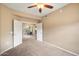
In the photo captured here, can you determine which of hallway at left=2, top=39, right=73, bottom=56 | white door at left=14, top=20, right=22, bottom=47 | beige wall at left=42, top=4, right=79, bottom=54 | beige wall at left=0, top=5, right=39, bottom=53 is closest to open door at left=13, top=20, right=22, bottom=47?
white door at left=14, top=20, right=22, bottom=47

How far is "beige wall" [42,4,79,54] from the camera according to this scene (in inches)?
124

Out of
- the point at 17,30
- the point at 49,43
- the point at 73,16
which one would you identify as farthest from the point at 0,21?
the point at 73,16

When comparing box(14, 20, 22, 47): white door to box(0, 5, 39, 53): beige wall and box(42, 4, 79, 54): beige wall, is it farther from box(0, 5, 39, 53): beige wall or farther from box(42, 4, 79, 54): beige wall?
box(42, 4, 79, 54): beige wall

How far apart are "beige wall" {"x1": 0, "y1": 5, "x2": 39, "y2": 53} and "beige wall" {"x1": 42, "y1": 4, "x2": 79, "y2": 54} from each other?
85cm

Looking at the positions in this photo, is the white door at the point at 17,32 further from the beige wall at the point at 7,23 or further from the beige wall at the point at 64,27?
the beige wall at the point at 64,27

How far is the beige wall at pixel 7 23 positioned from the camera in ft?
11.0

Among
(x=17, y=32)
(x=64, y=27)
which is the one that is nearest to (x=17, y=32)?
(x=17, y=32)

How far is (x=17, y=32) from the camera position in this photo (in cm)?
409

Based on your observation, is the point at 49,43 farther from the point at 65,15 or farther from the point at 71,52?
the point at 65,15

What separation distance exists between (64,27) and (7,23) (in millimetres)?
2172

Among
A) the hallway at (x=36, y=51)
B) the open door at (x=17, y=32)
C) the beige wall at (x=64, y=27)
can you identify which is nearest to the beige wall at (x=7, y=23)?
the open door at (x=17, y=32)

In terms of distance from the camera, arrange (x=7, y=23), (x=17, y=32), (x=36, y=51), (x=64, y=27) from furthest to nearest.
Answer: (x=17, y=32), (x=7, y=23), (x=64, y=27), (x=36, y=51)

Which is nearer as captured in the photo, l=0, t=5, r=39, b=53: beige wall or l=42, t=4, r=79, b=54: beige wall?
l=42, t=4, r=79, b=54: beige wall

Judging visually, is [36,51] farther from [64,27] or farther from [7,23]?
[7,23]
